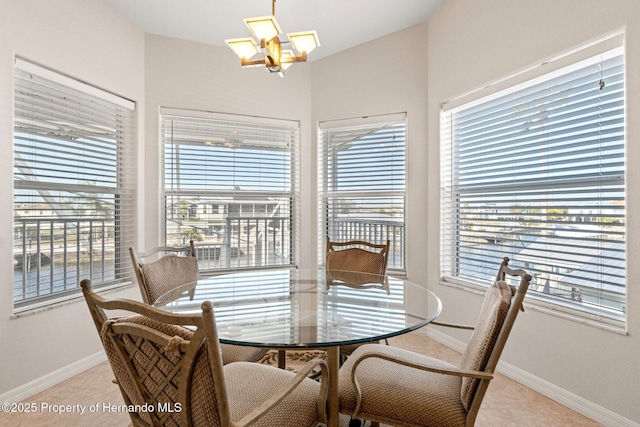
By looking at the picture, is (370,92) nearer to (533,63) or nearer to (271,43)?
(533,63)

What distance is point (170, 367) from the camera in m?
0.96

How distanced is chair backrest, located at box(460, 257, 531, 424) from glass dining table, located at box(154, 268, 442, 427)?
0.28 metres

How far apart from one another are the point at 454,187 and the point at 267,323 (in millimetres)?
2285

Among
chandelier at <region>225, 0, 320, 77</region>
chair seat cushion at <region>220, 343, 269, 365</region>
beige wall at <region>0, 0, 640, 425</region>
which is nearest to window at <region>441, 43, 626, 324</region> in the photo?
beige wall at <region>0, 0, 640, 425</region>

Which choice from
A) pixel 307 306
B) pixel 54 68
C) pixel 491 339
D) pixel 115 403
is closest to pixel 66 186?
pixel 54 68

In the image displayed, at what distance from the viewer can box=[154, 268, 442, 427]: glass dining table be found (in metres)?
1.40

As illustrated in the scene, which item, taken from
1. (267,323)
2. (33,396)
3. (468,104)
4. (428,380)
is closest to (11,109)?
(33,396)

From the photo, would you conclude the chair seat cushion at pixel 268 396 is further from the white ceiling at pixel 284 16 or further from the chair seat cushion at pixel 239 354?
the white ceiling at pixel 284 16

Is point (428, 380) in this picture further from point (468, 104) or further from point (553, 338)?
point (468, 104)

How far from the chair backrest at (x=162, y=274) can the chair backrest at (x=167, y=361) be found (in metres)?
1.02

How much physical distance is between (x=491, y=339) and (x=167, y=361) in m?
1.05

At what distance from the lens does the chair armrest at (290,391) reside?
3.30 feet

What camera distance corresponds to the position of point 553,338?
2.27 meters

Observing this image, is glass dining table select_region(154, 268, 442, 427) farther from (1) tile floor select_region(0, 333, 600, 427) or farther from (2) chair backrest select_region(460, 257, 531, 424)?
(1) tile floor select_region(0, 333, 600, 427)
